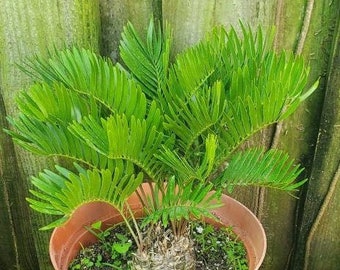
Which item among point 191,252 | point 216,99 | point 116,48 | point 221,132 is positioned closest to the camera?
point 216,99

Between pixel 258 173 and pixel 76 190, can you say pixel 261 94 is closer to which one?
pixel 258 173

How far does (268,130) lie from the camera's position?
1336 mm

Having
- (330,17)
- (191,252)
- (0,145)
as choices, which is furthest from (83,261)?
(330,17)

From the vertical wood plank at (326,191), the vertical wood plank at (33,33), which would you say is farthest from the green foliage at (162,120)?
the vertical wood plank at (326,191)

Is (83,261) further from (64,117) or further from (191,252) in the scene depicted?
(64,117)

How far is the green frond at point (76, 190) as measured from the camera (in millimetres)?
907

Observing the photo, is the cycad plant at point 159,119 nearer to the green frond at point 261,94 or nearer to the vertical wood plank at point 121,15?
the green frond at point 261,94

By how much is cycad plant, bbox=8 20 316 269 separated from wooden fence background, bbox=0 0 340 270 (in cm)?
12

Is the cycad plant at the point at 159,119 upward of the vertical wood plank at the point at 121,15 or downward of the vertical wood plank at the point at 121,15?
downward

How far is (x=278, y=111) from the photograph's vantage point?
3.00ft

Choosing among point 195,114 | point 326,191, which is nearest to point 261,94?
point 195,114

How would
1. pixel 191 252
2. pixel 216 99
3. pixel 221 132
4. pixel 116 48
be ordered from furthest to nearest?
pixel 116 48
pixel 191 252
pixel 221 132
pixel 216 99

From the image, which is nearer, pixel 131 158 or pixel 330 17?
pixel 131 158

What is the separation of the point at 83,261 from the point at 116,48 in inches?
Answer: 18.0
